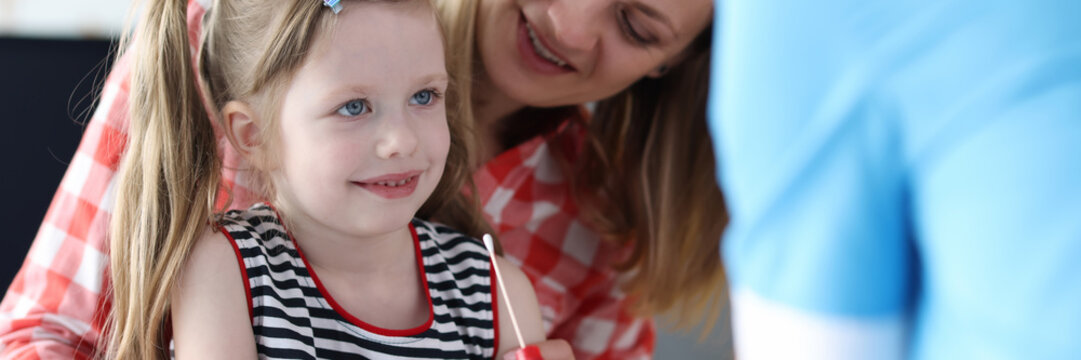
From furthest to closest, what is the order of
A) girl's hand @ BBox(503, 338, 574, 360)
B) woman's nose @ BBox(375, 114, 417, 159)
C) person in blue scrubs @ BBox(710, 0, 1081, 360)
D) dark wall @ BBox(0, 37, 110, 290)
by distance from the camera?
dark wall @ BBox(0, 37, 110, 290) → girl's hand @ BBox(503, 338, 574, 360) → woman's nose @ BBox(375, 114, 417, 159) → person in blue scrubs @ BBox(710, 0, 1081, 360)

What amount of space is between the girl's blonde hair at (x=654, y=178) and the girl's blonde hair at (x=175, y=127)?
553 millimetres

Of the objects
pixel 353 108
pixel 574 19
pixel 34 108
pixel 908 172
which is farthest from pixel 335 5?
pixel 34 108

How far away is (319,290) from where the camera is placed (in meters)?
0.89

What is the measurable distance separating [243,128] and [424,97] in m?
0.18

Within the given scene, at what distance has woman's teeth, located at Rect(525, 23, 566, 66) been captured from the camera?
1.17 meters

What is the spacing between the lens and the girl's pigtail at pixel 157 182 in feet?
2.81

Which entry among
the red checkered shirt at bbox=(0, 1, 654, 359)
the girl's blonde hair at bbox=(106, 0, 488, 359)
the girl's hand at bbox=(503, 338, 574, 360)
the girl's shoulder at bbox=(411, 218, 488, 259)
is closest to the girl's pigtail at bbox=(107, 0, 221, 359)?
the girl's blonde hair at bbox=(106, 0, 488, 359)

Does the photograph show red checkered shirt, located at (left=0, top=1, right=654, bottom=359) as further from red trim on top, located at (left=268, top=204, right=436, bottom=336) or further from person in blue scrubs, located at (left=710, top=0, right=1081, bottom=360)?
person in blue scrubs, located at (left=710, top=0, right=1081, bottom=360)

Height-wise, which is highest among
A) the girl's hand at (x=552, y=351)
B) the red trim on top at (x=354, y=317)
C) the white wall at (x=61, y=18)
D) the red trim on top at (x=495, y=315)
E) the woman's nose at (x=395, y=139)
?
the white wall at (x=61, y=18)

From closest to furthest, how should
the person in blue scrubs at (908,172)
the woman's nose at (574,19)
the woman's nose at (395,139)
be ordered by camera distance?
1. the person in blue scrubs at (908,172)
2. the woman's nose at (395,139)
3. the woman's nose at (574,19)

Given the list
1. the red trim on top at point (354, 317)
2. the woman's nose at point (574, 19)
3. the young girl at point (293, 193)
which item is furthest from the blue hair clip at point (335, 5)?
the woman's nose at point (574, 19)

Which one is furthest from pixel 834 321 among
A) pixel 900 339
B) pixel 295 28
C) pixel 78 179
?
pixel 78 179

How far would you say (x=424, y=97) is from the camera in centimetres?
86

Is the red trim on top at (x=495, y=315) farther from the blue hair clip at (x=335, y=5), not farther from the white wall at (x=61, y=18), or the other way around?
the white wall at (x=61, y=18)
